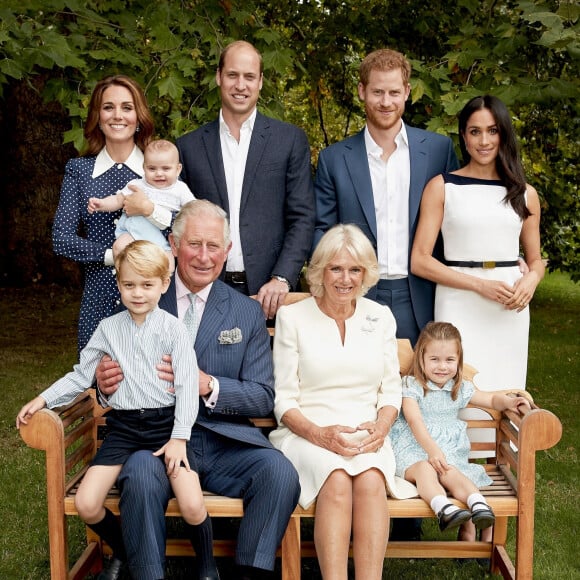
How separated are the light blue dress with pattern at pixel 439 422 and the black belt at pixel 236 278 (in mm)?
940

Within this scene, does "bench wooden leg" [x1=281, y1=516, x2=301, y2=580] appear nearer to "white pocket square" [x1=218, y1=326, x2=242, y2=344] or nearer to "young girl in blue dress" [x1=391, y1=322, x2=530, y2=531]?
"young girl in blue dress" [x1=391, y1=322, x2=530, y2=531]

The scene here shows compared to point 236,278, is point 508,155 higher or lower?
higher

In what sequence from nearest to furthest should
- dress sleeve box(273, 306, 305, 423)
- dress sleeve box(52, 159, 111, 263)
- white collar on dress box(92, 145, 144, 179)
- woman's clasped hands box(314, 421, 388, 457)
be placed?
woman's clasped hands box(314, 421, 388, 457)
dress sleeve box(273, 306, 305, 423)
dress sleeve box(52, 159, 111, 263)
white collar on dress box(92, 145, 144, 179)

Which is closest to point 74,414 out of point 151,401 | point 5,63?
point 151,401

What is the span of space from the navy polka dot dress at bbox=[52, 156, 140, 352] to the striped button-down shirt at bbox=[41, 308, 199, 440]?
0.54 m

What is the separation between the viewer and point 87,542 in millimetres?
4352

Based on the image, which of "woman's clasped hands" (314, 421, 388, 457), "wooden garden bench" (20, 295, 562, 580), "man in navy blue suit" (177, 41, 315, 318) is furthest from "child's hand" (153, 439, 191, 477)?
"man in navy blue suit" (177, 41, 315, 318)

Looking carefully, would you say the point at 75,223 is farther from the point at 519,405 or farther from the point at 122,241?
the point at 519,405

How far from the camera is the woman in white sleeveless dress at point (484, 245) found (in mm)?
4137

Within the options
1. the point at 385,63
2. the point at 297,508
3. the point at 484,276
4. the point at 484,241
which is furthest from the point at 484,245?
the point at 297,508

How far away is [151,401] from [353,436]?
84 cm

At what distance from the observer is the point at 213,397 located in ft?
11.8

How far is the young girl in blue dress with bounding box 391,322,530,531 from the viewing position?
3711 mm

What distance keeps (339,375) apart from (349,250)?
0.53m
